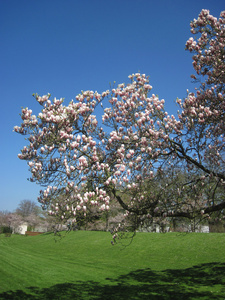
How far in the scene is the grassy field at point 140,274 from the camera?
54.2ft

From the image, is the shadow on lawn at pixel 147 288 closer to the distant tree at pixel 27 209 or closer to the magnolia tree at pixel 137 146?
the magnolia tree at pixel 137 146

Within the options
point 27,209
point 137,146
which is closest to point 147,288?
point 137,146

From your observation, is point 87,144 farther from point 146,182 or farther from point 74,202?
point 146,182

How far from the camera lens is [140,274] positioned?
23.2 metres

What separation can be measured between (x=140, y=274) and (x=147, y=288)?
5.80 meters

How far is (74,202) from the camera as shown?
8.87m

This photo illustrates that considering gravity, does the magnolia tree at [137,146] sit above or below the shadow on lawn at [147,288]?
above

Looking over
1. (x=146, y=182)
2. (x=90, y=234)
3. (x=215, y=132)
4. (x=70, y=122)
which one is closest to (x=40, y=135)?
(x=70, y=122)

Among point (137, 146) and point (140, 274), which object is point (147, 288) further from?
point (137, 146)

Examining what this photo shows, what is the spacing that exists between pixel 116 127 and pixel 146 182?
2733 mm

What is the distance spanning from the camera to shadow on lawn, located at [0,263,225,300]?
15.7 m

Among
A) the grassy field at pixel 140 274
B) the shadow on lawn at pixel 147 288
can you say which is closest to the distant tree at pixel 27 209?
the grassy field at pixel 140 274

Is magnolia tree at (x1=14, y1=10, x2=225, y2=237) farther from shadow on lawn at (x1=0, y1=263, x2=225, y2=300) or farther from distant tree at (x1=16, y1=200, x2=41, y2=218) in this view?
distant tree at (x1=16, y1=200, x2=41, y2=218)

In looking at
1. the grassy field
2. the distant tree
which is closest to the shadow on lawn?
the grassy field
